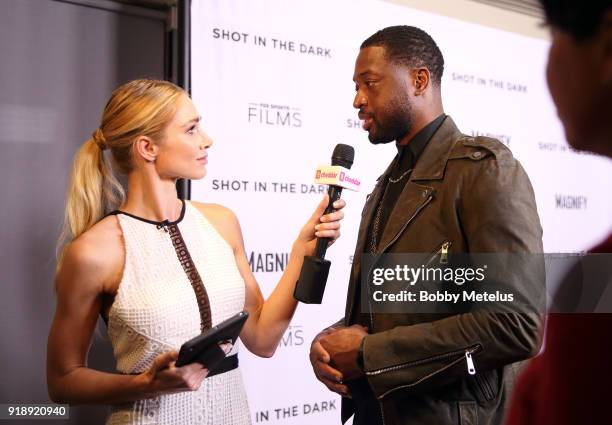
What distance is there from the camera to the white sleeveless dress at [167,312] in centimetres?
142

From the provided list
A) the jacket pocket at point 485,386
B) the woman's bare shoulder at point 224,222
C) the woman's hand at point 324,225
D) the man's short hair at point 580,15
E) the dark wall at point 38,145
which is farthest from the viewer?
the dark wall at point 38,145

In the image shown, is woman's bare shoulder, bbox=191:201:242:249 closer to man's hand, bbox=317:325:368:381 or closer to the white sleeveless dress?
the white sleeveless dress

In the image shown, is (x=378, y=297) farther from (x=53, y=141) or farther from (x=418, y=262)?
(x=53, y=141)

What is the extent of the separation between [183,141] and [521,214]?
839mm

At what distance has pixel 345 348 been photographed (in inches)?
51.8

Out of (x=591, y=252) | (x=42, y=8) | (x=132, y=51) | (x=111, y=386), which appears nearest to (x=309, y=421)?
(x=111, y=386)

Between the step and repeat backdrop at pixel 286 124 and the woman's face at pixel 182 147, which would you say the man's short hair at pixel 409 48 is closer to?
the woman's face at pixel 182 147

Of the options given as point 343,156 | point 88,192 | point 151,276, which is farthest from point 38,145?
point 343,156

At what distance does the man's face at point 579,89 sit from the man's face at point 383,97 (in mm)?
1058

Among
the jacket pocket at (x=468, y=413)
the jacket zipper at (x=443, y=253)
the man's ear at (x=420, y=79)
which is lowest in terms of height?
the jacket pocket at (x=468, y=413)

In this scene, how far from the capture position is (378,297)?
4.47 feet

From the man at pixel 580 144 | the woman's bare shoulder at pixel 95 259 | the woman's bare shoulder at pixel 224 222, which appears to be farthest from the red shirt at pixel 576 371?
the woman's bare shoulder at pixel 224 222

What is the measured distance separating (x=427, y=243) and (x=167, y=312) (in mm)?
615

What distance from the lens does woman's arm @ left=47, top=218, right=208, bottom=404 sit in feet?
4.69
